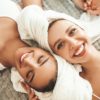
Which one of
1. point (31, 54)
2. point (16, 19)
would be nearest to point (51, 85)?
point (31, 54)

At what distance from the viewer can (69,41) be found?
1.28 m

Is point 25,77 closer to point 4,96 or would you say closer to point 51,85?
point 51,85

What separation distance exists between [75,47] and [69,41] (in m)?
0.04

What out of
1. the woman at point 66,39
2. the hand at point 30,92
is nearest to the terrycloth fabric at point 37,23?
the woman at point 66,39

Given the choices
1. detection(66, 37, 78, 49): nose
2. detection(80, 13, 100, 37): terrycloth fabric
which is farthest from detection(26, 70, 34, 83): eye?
Result: detection(80, 13, 100, 37): terrycloth fabric

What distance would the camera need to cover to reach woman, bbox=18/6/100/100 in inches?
50.5

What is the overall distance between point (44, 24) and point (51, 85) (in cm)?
28

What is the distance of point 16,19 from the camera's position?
1528mm

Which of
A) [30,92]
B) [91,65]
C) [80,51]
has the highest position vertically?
[80,51]

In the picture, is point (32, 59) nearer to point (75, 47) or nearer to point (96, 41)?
point (75, 47)

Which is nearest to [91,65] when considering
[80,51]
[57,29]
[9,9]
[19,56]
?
[80,51]

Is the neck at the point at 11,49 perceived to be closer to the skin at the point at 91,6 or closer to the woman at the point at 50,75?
the woman at the point at 50,75

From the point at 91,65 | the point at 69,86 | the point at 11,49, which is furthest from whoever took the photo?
the point at 11,49

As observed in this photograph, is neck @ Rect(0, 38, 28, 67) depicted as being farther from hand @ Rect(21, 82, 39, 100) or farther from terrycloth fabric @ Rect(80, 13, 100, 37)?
terrycloth fabric @ Rect(80, 13, 100, 37)
